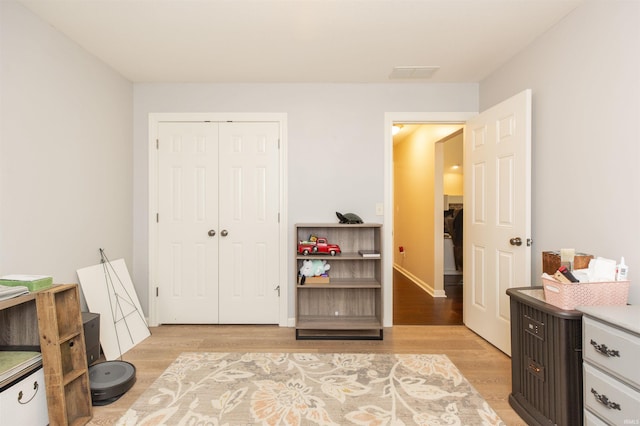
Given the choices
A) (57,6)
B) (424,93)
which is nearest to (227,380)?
(57,6)

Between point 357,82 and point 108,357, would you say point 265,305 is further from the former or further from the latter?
point 357,82

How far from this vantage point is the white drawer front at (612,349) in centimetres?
128

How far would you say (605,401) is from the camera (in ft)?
4.54

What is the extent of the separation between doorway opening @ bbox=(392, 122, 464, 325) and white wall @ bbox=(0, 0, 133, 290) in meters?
3.02

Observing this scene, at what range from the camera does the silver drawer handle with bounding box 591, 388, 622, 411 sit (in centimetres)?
134

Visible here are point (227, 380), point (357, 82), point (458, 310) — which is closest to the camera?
point (227, 380)

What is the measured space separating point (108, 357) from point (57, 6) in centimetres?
256

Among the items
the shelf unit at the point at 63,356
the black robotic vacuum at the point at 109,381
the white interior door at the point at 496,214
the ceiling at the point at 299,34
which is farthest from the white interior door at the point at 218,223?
the white interior door at the point at 496,214

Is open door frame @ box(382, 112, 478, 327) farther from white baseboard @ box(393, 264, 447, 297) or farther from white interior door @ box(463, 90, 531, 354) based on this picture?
white baseboard @ box(393, 264, 447, 297)

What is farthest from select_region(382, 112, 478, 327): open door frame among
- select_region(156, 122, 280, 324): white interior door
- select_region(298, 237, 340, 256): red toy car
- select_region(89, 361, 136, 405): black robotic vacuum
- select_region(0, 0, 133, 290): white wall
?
select_region(0, 0, 133, 290): white wall

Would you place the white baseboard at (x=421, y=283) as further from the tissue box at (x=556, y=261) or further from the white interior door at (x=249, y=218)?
the tissue box at (x=556, y=261)

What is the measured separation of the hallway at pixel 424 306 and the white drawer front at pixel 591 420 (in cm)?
192

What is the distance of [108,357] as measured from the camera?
255 centimetres

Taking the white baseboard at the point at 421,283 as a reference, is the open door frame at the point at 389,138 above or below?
above
